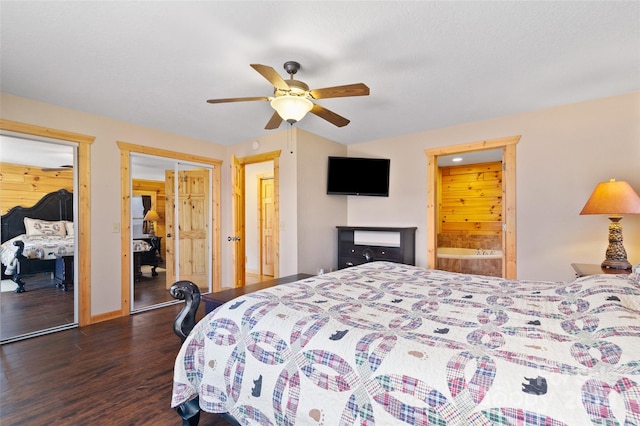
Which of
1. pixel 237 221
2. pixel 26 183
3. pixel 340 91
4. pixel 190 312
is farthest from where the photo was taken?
pixel 237 221

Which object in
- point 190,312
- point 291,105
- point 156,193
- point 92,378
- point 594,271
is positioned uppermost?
point 291,105

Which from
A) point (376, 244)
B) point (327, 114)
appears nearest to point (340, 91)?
point (327, 114)

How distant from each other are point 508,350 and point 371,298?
0.72 meters

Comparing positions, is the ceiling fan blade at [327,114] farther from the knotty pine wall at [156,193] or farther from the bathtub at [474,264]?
the bathtub at [474,264]

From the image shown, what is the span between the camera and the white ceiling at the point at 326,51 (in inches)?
66.6

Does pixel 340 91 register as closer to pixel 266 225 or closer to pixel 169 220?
pixel 169 220

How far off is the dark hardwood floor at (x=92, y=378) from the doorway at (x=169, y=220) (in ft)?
2.77

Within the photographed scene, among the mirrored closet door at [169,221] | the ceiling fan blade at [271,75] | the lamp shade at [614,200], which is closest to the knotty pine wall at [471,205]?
the lamp shade at [614,200]

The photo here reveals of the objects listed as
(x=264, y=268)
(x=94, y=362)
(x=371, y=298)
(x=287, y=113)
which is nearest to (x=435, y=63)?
(x=287, y=113)

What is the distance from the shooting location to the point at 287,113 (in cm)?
218

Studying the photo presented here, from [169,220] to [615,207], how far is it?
488 cm

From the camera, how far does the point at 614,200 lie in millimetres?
2387

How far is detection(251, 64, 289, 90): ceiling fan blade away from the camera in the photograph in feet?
5.74

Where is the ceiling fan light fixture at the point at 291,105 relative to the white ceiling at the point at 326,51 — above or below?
below
